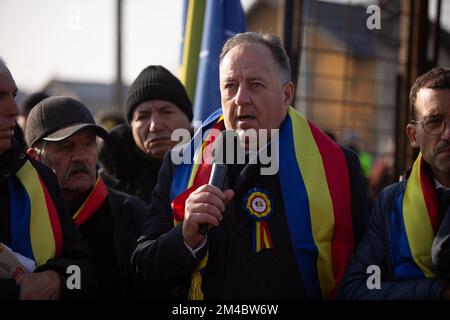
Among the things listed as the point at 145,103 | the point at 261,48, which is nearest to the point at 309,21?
the point at 145,103

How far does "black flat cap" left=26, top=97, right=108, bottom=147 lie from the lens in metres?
2.94

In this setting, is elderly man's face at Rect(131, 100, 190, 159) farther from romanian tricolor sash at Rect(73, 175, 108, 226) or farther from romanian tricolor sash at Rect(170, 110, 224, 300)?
romanian tricolor sash at Rect(170, 110, 224, 300)

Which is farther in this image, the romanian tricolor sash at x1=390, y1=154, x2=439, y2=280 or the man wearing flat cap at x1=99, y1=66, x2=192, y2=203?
the man wearing flat cap at x1=99, y1=66, x2=192, y2=203

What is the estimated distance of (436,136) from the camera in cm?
225

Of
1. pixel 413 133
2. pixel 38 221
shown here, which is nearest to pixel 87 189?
pixel 38 221

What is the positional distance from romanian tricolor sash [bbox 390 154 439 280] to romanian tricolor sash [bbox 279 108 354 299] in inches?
10.3

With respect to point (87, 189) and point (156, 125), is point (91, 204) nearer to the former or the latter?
point (87, 189)

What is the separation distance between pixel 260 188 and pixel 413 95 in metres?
0.74

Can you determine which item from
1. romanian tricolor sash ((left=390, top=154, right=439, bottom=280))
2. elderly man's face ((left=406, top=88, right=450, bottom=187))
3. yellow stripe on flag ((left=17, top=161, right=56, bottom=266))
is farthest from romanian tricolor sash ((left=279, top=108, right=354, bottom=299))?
yellow stripe on flag ((left=17, top=161, right=56, bottom=266))

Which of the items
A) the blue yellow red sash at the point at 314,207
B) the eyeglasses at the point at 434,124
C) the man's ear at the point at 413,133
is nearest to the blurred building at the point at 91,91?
the blue yellow red sash at the point at 314,207

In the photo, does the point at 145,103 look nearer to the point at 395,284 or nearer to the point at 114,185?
the point at 114,185

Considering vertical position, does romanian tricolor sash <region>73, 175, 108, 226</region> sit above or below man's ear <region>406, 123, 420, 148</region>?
below

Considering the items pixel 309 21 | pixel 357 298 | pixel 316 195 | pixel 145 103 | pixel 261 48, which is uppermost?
pixel 309 21

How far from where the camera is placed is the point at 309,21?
227 inches
